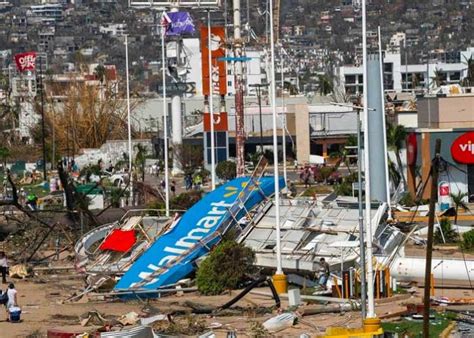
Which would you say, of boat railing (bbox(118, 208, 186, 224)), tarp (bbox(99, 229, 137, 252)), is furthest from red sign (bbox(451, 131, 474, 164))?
tarp (bbox(99, 229, 137, 252))

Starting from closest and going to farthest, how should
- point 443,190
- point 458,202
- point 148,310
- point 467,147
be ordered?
1. point 148,310
2. point 458,202
3. point 443,190
4. point 467,147

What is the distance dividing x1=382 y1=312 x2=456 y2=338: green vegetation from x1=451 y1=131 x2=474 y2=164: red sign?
26.8 metres

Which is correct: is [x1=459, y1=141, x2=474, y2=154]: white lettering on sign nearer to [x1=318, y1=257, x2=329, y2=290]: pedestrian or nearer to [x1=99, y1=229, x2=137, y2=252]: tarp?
[x1=99, y1=229, x2=137, y2=252]: tarp

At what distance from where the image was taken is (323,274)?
37438 millimetres

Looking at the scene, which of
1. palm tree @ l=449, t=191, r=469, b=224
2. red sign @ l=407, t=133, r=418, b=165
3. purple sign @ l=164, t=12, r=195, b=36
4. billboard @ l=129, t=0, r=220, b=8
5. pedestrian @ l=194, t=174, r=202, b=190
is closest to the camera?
palm tree @ l=449, t=191, r=469, b=224

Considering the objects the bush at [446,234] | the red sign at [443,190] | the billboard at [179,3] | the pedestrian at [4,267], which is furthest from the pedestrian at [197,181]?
the pedestrian at [4,267]

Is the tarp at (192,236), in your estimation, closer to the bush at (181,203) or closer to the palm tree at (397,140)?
the bush at (181,203)

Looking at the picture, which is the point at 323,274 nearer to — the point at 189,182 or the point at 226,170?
the point at 189,182

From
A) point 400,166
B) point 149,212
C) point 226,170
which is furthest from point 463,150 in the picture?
point 226,170

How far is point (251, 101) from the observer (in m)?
116

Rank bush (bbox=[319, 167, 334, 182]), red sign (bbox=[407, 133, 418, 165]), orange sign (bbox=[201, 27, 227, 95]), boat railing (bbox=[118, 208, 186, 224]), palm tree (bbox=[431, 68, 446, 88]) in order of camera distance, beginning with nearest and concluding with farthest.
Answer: boat railing (bbox=[118, 208, 186, 224]) < red sign (bbox=[407, 133, 418, 165]) < orange sign (bbox=[201, 27, 227, 95]) < bush (bbox=[319, 167, 334, 182]) < palm tree (bbox=[431, 68, 446, 88])

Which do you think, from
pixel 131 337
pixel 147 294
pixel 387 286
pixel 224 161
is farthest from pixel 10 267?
pixel 224 161

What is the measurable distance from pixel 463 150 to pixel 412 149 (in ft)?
10.2

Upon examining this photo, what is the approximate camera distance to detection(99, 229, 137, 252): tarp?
4206 centimetres
